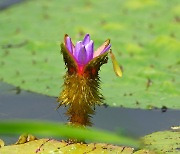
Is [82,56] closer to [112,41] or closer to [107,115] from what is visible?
[107,115]

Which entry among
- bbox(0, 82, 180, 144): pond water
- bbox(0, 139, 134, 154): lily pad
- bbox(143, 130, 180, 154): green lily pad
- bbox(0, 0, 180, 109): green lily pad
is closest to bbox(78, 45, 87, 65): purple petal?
bbox(0, 139, 134, 154): lily pad

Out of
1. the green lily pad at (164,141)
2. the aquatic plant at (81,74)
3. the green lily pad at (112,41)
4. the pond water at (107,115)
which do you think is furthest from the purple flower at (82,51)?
the green lily pad at (112,41)

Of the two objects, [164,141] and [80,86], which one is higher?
[80,86]

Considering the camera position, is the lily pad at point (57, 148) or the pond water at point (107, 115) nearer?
the lily pad at point (57, 148)

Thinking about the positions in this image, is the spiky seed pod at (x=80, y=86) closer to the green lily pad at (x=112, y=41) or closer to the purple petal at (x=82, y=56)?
the purple petal at (x=82, y=56)

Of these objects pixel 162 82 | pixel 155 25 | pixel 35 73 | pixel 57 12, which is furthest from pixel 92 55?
pixel 57 12

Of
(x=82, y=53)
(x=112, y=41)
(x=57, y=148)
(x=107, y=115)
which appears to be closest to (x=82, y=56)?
(x=82, y=53)
